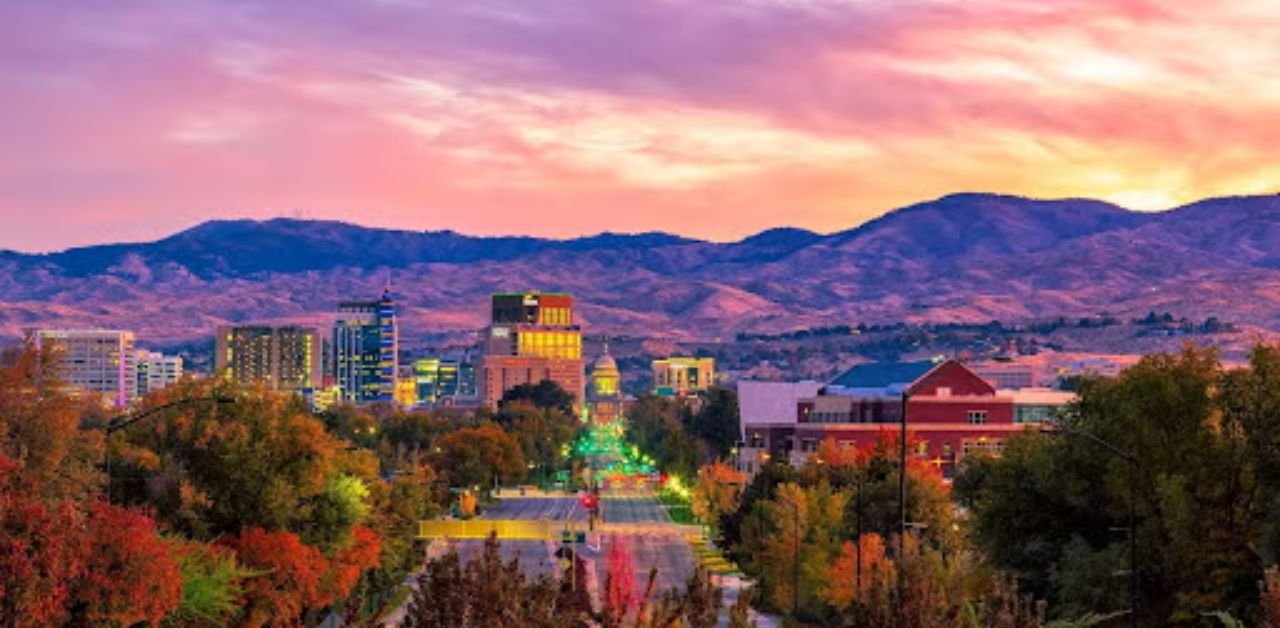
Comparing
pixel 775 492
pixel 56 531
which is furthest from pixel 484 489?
pixel 56 531

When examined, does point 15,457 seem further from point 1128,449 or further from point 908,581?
point 908,581

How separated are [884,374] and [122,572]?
12958 cm

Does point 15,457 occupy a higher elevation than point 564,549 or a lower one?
higher

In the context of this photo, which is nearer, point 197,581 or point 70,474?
point 197,581

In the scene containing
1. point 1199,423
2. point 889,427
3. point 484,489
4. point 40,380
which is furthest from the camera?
point 484,489

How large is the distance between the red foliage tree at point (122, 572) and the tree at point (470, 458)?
126 meters

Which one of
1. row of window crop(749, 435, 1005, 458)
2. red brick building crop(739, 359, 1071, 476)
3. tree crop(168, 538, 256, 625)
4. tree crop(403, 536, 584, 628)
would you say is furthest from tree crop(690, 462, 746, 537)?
tree crop(403, 536, 584, 628)

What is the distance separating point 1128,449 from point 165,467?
32.7m

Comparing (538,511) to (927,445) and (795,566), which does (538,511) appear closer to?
(927,445)

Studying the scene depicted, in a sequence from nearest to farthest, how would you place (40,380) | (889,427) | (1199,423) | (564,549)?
(1199,423), (40,380), (564,549), (889,427)

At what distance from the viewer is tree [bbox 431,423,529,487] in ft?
604

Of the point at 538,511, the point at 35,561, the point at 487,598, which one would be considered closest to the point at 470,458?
the point at 538,511

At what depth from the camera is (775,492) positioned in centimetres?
9969

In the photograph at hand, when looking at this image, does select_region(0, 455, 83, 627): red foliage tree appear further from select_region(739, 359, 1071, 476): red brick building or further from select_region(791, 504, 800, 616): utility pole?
select_region(739, 359, 1071, 476): red brick building
